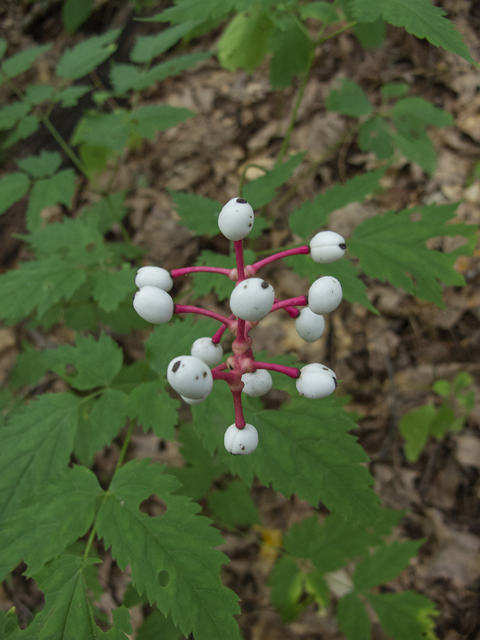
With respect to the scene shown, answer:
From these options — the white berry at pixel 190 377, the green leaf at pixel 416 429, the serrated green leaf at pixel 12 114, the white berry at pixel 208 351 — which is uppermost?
the serrated green leaf at pixel 12 114

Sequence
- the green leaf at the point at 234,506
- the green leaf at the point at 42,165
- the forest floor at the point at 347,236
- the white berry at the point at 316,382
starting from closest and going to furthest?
the white berry at the point at 316,382 < the green leaf at the point at 234,506 < the forest floor at the point at 347,236 < the green leaf at the point at 42,165

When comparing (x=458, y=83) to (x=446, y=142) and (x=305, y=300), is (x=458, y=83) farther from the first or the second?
(x=305, y=300)

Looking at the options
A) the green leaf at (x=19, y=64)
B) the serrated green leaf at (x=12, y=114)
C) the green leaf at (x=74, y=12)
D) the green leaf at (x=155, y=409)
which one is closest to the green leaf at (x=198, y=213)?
the green leaf at (x=155, y=409)

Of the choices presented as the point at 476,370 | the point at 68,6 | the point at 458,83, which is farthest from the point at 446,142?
the point at 68,6

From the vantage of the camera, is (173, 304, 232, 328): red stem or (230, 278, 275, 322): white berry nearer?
(230, 278, 275, 322): white berry

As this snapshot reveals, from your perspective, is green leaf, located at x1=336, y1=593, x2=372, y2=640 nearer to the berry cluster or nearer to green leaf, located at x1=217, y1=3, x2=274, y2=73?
the berry cluster

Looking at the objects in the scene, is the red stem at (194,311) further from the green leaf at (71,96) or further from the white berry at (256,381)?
the green leaf at (71,96)

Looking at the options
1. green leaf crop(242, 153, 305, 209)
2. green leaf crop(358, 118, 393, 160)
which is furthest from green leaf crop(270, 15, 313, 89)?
green leaf crop(242, 153, 305, 209)
